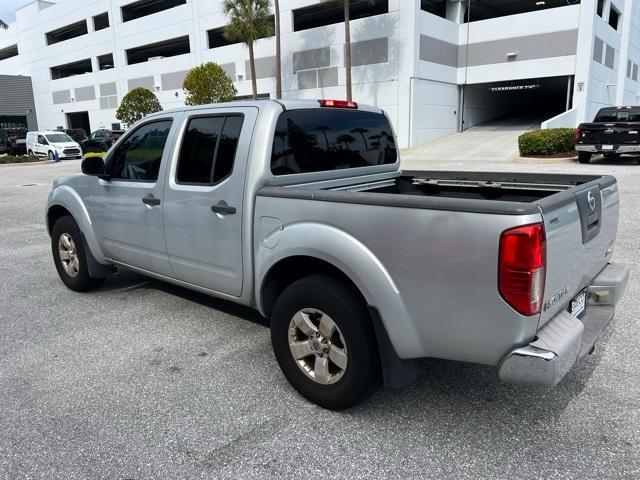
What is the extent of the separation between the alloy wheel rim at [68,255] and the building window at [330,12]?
30402 mm

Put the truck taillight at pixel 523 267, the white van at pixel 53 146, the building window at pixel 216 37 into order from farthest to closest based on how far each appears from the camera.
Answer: the building window at pixel 216 37
the white van at pixel 53 146
the truck taillight at pixel 523 267

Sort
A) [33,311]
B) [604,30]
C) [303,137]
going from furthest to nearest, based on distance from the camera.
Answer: [604,30] → [33,311] → [303,137]

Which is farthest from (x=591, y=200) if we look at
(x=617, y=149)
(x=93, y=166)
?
(x=617, y=149)

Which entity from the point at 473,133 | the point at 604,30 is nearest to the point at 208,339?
the point at 473,133

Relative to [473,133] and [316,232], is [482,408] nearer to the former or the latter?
[316,232]

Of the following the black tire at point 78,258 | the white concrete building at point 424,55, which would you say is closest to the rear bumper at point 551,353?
the black tire at point 78,258

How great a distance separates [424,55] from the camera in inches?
1177

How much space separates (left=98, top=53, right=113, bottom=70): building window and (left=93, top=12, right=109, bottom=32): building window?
113 inches

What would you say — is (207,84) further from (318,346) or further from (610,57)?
(318,346)

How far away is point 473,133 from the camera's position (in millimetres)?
32906

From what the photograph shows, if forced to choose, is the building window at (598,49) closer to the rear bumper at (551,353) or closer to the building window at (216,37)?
the building window at (216,37)

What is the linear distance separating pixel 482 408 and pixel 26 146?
1471 inches

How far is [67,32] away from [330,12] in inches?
1407

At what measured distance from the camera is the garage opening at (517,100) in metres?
33.6
